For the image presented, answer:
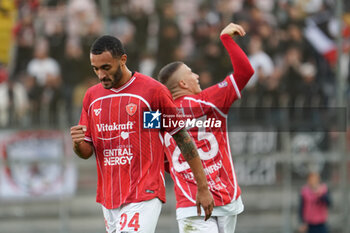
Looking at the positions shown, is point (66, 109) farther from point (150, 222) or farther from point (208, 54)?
point (150, 222)

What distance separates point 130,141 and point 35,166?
24.4 feet

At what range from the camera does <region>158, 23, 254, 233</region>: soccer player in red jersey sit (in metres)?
5.86

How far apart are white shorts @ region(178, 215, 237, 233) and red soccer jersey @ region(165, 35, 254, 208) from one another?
0.48ft

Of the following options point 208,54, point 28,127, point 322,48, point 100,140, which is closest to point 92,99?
point 100,140

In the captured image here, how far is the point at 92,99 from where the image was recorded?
5309 millimetres

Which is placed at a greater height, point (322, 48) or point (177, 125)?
point (322, 48)

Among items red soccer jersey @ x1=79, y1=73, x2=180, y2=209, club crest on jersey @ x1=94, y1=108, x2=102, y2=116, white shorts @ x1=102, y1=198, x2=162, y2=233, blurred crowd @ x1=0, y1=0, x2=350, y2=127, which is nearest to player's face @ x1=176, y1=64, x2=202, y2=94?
red soccer jersey @ x1=79, y1=73, x2=180, y2=209

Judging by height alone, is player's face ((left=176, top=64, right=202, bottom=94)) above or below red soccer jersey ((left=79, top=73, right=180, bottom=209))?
above

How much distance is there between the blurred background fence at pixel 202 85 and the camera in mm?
12164

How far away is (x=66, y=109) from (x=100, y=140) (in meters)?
7.19

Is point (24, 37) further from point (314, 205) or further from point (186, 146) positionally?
point (186, 146)

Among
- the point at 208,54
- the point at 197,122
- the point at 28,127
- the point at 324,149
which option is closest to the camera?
the point at 197,122

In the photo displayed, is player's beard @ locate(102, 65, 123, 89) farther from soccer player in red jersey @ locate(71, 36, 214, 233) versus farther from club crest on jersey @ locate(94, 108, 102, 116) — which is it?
club crest on jersey @ locate(94, 108, 102, 116)

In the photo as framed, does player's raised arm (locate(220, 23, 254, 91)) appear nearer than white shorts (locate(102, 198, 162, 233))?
No
